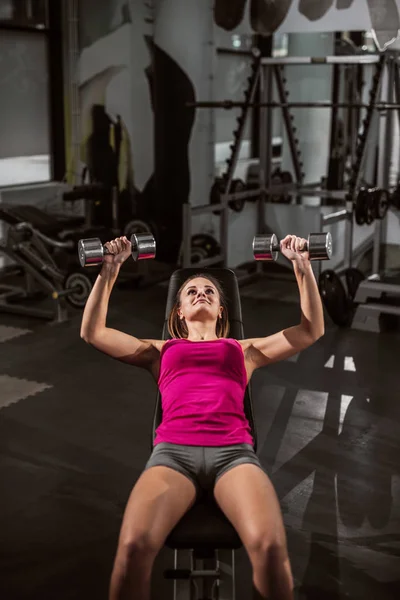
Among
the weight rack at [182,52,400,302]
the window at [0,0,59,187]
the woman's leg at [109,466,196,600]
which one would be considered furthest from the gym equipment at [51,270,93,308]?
the woman's leg at [109,466,196,600]

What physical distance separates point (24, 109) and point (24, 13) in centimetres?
72

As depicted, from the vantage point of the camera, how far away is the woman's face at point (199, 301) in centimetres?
209

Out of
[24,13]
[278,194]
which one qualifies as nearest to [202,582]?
[278,194]

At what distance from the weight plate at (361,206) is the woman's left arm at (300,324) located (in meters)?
2.70

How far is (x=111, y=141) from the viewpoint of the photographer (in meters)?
6.22

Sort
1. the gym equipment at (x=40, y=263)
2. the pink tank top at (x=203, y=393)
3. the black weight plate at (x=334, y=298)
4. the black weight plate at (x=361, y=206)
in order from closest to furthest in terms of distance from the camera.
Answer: the pink tank top at (x=203, y=393) < the black weight plate at (x=334, y=298) < the black weight plate at (x=361, y=206) < the gym equipment at (x=40, y=263)

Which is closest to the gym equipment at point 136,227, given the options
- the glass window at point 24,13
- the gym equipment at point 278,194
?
the gym equipment at point 278,194

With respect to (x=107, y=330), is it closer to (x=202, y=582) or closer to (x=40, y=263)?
(x=202, y=582)

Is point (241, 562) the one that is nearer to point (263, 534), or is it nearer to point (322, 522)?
point (322, 522)

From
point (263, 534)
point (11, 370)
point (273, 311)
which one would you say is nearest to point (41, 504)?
point (263, 534)

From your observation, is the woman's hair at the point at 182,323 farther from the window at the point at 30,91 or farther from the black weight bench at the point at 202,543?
the window at the point at 30,91

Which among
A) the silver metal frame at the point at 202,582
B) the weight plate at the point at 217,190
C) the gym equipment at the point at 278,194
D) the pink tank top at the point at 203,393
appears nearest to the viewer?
the silver metal frame at the point at 202,582

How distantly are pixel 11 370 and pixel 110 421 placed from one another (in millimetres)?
881

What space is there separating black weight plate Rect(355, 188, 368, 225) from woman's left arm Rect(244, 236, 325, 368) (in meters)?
2.70
